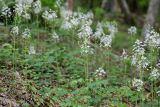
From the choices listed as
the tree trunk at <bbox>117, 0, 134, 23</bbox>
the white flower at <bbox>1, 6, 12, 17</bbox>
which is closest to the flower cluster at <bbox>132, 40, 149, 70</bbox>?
the white flower at <bbox>1, 6, 12, 17</bbox>

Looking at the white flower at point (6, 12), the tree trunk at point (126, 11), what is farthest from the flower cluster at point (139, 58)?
the tree trunk at point (126, 11)

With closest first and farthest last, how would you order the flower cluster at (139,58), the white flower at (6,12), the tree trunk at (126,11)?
1. the flower cluster at (139,58)
2. the white flower at (6,12)
3. the tree trunk at (126,11)

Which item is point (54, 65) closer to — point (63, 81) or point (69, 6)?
point (63, 81)

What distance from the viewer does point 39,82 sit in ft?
25.0

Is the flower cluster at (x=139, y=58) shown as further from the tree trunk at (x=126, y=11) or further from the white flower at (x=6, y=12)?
the tree trunk at (x=126, y=11)

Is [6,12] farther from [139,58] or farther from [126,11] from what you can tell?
[126,11]

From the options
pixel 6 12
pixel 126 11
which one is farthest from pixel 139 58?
pixel 126 11

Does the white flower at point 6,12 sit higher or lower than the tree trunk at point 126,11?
higher

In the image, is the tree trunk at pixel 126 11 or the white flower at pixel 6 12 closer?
the white flower at pixel 6 12

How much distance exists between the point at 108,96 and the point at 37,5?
2.85 m

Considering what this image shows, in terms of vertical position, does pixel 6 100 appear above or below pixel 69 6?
below

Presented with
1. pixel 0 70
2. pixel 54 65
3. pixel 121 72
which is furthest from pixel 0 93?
pixel 121 72

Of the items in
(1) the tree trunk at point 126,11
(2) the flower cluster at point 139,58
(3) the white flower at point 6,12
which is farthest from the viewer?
(1) the tree trunk at point 126,11

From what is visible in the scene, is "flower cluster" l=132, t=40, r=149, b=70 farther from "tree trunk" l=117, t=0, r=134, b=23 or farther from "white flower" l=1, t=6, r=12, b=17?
"tree trunk" l=117, t=0, r=134, b=23
